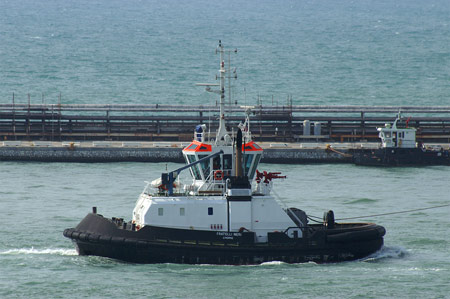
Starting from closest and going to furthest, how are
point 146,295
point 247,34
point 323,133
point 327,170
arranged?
1. point 146,295
2. point 327,170
3. point 323,133
4. point 247,34

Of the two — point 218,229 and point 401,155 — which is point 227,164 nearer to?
point 218,229

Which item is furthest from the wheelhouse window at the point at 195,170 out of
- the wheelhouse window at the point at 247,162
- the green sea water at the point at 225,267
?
the green sea water at the point at 225,267

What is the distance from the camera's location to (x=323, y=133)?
2867 inches

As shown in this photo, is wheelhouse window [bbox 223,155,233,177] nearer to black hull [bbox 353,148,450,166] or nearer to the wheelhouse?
the wheelhouse

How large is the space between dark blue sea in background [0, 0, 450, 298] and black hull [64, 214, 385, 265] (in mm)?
396

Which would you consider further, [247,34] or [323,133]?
[247,34]

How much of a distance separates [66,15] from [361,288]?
502 ft

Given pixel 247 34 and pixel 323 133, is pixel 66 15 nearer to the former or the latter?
pixel 247 34

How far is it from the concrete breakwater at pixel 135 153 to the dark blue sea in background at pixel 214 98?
2283 mm

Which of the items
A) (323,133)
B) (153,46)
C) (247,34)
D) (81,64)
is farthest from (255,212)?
(247,34)

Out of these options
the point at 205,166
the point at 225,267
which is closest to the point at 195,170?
the point at 205,166

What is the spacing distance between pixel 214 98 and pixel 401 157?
1275 inches

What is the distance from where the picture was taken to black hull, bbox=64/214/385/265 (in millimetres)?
33125

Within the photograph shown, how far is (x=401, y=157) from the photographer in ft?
205
